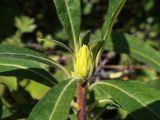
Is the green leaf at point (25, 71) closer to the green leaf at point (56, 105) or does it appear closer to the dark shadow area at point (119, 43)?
the green leaf at point (56, 105)

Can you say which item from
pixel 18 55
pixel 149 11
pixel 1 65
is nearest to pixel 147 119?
pixel 18 55

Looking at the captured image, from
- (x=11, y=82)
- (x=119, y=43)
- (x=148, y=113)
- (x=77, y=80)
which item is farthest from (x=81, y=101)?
(x=11, y=82)

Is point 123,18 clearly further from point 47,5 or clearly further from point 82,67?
point 82,67

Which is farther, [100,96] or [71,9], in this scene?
[100,96]

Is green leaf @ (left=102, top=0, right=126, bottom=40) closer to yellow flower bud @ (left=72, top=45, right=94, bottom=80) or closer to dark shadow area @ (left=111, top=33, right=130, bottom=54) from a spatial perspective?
yellow flower bud @ (left=72, top=45, right=94, bottom=80)

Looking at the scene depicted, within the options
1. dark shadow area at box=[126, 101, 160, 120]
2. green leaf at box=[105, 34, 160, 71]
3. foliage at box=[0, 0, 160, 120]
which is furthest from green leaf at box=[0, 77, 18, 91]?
dark shadow area at box=[126, 101, 160, 120]
